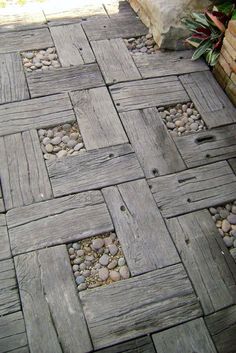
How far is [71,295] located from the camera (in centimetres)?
161

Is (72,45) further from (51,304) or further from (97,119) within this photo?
(51,304)

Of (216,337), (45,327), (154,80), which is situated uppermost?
(154,80)

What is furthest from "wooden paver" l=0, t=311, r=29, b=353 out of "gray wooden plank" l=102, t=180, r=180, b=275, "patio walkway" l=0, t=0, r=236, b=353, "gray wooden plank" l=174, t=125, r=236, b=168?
"gray wooden plank" l=174, t=125, r=236, b=168

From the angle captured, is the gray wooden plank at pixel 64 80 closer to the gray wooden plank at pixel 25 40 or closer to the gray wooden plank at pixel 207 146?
the gray wooden plank at pixel 25 40

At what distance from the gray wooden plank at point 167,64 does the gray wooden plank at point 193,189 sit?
886 mm

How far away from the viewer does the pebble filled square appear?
169 centimetres

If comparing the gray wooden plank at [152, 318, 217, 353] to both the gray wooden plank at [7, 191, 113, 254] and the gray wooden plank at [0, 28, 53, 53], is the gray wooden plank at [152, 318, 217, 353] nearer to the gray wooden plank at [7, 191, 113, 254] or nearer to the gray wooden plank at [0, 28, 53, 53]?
the gray wooden plank at [7, 191, 113, 254]

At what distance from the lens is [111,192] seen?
196cm

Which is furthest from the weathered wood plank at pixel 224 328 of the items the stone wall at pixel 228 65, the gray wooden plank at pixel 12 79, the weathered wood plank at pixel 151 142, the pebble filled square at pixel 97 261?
the gray wooden plank at pixel 12 79

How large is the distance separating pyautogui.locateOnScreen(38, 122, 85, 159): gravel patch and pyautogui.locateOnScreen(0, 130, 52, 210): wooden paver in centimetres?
A: 4

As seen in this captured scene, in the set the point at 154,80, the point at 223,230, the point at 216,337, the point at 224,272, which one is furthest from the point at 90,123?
the point at 216,337

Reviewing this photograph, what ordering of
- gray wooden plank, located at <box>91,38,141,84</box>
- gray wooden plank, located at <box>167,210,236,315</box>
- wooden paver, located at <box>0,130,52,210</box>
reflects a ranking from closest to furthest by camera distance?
gray wooden plank, located at <box>167,210,236,315</box> < wooden paver, located at <box>0,130,52,210</box> < gray wooden plank, located at <box>91,38,141,84</box>

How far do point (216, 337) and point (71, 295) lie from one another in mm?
689

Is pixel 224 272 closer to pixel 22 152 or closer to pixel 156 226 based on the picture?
pixel 156 226
